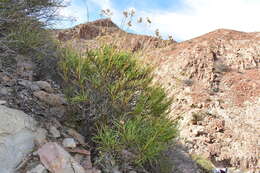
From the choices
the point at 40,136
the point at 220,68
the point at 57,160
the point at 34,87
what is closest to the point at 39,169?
the point at 57,160

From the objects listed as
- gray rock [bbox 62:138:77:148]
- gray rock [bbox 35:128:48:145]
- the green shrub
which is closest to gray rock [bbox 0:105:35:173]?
gray rock [bbox 35:128:48:145]

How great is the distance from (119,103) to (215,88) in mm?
4890

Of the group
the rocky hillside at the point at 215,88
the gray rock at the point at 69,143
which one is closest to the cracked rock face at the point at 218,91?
the rocky hillside at the point at 215,88

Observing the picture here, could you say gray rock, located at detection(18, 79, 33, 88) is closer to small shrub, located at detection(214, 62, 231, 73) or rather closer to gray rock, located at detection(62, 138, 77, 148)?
gray rock, located at detection(62, 138, 77, 148)

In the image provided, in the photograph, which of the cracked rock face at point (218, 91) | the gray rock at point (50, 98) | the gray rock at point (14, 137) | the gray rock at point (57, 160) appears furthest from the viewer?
the cracked rock face at point (218, 91)

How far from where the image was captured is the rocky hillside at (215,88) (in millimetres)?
5562

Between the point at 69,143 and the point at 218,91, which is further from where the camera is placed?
the point at 218,91

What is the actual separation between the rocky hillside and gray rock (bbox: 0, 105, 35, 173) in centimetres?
155

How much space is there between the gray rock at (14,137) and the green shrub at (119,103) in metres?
0.61

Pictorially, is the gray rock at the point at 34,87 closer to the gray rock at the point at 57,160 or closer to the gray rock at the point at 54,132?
the gray rock at the point at 54,132

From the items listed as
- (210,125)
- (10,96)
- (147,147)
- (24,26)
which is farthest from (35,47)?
(210,125)

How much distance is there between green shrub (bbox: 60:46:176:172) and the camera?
2762 mm

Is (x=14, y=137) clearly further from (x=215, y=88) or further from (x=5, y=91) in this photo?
(x=215, y=88)

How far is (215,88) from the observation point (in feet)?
24.0
